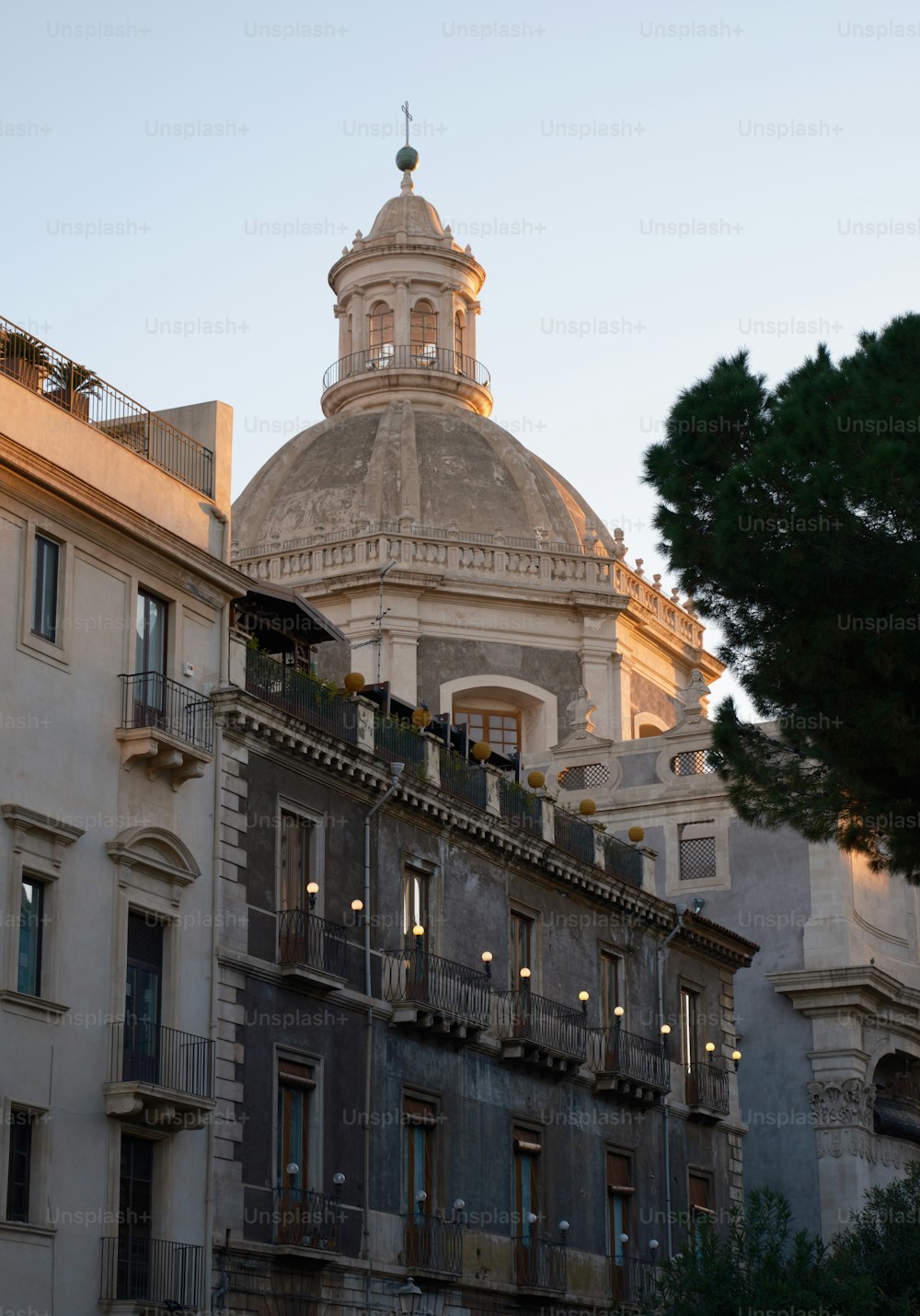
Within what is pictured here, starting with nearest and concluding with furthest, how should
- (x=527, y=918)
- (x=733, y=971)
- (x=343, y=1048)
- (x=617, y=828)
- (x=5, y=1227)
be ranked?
(x=5, y=1227), (x=343, y=1048), (x=527, y=918), (x=733, y=971), (x=617, y=828)

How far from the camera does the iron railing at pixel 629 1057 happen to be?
40.6 meters

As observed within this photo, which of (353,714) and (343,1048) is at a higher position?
(353,714)

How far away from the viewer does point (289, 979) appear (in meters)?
32.9

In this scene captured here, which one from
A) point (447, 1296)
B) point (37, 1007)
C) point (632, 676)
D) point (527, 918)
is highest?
point (632, 676)

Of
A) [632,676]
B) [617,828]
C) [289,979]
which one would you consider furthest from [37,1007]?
[632,676]

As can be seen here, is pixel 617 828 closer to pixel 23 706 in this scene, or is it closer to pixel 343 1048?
pixel 343 1048

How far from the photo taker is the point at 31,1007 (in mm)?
28406

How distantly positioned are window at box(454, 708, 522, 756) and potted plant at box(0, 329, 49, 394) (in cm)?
2704

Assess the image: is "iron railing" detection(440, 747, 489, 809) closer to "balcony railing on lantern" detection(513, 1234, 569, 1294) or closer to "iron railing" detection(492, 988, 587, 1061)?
"iron railing" detection(492, 988, 587, 1061)

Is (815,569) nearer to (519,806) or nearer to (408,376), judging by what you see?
(519,806)

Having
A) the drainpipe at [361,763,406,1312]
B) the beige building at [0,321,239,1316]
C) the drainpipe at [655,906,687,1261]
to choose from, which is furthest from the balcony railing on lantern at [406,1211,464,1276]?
the drainpipe at [655,906,687,1261]

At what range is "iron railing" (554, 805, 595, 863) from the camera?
4159cm

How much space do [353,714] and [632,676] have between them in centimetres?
2480

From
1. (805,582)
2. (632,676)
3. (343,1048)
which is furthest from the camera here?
(632,676)
